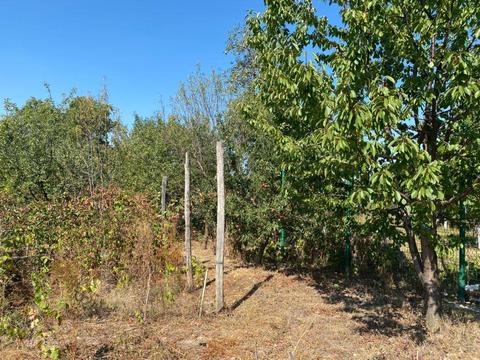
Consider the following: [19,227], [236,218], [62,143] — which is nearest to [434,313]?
[236,218]

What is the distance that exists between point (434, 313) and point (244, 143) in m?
5.04

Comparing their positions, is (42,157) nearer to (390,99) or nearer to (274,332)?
(274,332)

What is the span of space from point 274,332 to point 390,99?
3.25m

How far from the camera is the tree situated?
11.5 ft

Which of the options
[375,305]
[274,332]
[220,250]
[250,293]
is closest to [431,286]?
[375,305]

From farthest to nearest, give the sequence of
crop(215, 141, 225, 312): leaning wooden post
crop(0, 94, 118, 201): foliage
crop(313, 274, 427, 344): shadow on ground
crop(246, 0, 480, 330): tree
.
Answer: crop(0, 94, 118, 201): foliage, crop(215, 141, 225, 312): leaning wooden post, crop(313, 274, 427, 344): shadow on ground, crop(246, 0, 480, 330): tree

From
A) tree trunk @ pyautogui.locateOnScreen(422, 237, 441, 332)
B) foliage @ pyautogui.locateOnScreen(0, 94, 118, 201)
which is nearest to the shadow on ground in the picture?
tree trunk @ pyautogui.locateOnScreen(422, 237, 441, 332)

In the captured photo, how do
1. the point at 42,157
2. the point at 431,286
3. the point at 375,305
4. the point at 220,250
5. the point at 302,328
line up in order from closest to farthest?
the point at 431,286, the point at 302,328, the point at 220,250, the point at 375,305, the point at 42,157

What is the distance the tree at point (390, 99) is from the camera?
3.49 meters

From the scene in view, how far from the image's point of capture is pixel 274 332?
5105 mm

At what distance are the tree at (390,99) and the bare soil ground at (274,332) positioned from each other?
0.62 m

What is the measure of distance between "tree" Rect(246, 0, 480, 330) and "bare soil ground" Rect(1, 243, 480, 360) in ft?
2.05

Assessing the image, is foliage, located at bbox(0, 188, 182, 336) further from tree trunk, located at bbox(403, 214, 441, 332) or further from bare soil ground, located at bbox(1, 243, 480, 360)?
tree trunk, located at bbox(403, 214, 441, 332)

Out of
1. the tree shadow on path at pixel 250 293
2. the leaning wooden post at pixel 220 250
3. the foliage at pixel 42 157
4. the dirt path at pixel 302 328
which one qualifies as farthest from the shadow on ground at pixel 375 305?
the foliage at pixel 42 157
